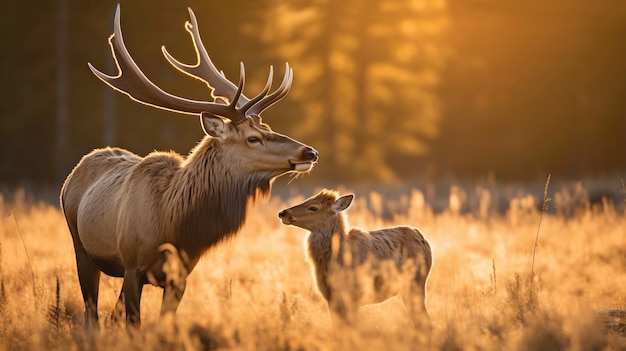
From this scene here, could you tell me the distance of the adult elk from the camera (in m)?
5.98

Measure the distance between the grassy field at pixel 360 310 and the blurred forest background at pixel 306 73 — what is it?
12267 mm

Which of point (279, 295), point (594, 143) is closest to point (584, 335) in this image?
point (279, 295)

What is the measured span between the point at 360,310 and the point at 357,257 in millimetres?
505

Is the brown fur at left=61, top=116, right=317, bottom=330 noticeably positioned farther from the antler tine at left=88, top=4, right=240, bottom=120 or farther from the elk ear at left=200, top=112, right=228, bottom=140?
the antler tine at left=88, top=4, right=240, bottom=120

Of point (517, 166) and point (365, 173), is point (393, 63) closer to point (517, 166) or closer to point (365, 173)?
point (365, 173)

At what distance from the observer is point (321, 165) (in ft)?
85.8

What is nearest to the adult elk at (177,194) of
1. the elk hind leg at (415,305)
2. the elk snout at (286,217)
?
the elk snout at (286,217)

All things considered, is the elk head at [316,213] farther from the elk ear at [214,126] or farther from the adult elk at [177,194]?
the elk ear at [214,126]

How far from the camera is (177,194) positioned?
6199mm

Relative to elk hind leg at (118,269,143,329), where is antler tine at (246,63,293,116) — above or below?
above

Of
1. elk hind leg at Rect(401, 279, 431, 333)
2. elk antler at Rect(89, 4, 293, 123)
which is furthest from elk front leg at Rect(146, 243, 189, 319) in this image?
elk hind leg at Rect(401, 279, 431, 333)

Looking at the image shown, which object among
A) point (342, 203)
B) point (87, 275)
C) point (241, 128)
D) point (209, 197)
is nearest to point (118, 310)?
point (87, 275)

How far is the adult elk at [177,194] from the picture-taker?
598 centimetres

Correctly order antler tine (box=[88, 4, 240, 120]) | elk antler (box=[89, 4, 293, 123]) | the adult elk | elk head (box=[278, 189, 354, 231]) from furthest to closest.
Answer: elk head (box=[278, 189, 354, 231])
antler tine (box=[88, 4, 240, 120])
elk antler (box=[89, 4, 293, 123])
the adult elk
